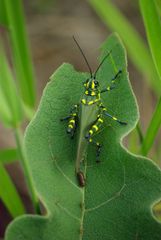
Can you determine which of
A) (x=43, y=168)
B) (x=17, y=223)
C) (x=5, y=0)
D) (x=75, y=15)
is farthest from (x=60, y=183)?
(x=75, y=15)

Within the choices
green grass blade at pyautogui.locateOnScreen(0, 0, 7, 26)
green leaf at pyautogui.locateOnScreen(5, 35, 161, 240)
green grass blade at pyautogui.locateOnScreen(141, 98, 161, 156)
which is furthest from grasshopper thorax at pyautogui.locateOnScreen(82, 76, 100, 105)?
green grass blade at pyautogui.locateOnScreen(0, 0, 7, 26)

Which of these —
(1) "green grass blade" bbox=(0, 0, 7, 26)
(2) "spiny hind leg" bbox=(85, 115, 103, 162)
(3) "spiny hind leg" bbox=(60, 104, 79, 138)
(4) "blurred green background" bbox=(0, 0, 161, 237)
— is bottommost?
(4) "blurred green background" bbox=(0, 0, 161, 237)

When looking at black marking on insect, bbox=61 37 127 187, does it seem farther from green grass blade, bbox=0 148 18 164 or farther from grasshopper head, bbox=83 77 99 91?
green grass blade, bbox=0 148 18 164

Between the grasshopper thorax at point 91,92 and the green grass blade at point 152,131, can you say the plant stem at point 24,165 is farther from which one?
A: the green grass blade at point 152,131

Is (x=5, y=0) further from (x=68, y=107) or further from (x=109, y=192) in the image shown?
(x=109, y=192)

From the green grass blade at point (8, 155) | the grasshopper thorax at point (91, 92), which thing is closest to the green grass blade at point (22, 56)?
the green grass blade at point (8, 155)

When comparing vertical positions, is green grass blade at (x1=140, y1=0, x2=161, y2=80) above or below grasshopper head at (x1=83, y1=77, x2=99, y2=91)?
above

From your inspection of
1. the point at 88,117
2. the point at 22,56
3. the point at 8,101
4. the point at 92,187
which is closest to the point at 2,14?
the point at 22,56
